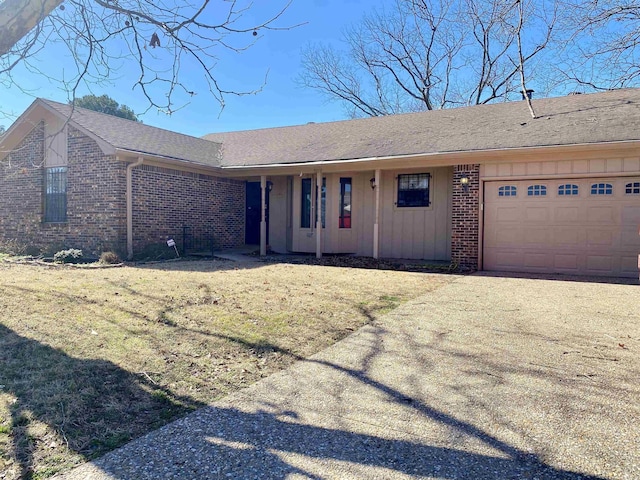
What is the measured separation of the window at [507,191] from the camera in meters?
9.80

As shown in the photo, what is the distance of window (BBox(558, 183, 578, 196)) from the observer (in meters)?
9.16

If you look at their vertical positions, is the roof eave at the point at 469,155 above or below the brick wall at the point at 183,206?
above

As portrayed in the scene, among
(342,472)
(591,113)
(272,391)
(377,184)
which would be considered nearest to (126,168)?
(377,184)

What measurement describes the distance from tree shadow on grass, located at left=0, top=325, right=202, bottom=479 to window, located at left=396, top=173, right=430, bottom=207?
981 centimetres

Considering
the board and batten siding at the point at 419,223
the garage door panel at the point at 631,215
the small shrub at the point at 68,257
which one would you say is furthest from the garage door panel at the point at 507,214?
the small shrub at the point at 68,257

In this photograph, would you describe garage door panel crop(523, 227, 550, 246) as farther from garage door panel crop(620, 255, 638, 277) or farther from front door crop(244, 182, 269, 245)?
front door crop(244, 182, 269, 245)

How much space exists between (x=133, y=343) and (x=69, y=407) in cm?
129

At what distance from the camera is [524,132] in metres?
10.0

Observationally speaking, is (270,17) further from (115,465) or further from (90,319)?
(115,465)

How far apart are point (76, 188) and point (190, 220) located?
3176mm

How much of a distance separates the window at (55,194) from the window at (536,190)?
12429 mm

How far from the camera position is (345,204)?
12.9 meters

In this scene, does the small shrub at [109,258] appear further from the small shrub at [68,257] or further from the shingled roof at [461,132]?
the shingled roof at [461,132]

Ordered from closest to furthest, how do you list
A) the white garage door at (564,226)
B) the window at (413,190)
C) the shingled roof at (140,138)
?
the white garage door at (564,226) → the shingled roof at (140,138) → the window at (413,190)
